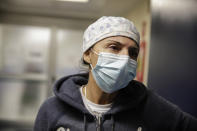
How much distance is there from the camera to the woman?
3.26 ft

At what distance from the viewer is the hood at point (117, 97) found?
101 centimetres

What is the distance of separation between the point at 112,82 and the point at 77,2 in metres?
2.68

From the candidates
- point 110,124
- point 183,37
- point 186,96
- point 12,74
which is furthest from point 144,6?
point 12,74

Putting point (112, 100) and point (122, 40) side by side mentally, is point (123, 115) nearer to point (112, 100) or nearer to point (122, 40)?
point (112, 100)

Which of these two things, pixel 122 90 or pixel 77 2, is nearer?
pixel 122 90

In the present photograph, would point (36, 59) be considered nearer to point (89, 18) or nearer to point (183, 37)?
point (89, 18)

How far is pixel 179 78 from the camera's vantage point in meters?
1.20

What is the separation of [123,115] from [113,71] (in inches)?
8.1

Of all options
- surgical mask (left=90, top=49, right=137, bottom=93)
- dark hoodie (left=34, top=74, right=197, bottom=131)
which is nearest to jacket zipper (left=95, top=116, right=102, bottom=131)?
dark hoodie (left=34, top=74, right=197, bottom=131)

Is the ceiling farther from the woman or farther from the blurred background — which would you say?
the woman

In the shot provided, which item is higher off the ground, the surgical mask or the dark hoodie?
the surgical mask

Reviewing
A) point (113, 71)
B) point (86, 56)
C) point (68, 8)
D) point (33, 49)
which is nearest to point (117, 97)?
point (113, 71)

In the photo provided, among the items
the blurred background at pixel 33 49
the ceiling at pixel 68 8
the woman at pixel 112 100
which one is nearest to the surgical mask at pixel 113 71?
the woman at pixel 112 100

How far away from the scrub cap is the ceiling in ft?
6.32
